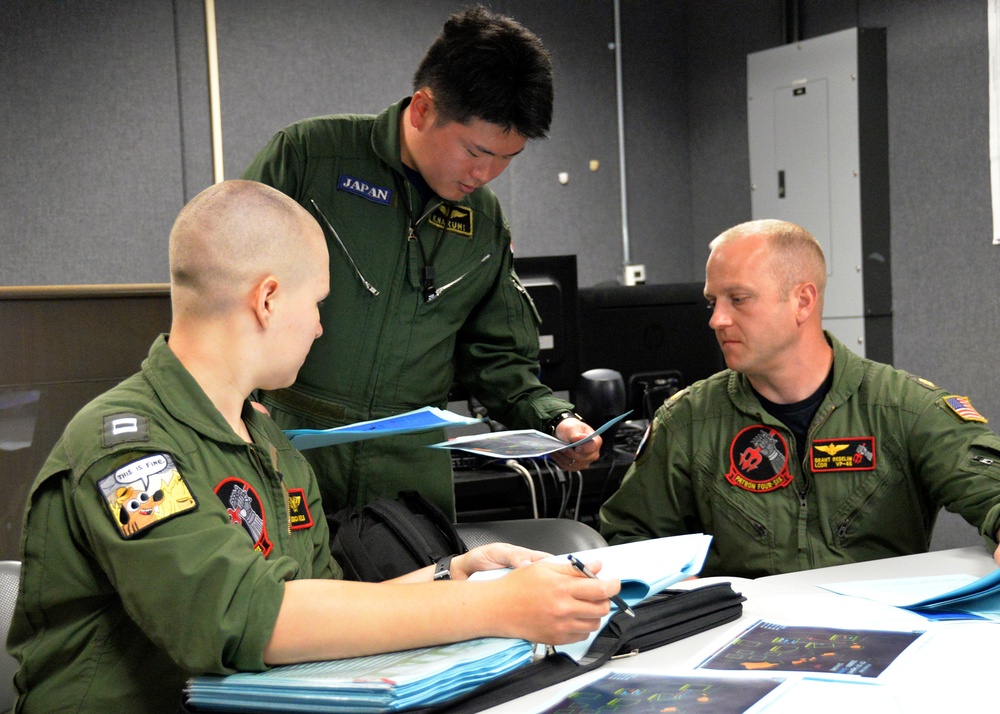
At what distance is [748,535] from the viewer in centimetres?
176

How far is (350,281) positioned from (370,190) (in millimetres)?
168

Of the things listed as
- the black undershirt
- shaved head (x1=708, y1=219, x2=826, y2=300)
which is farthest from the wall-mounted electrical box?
the black undershirt

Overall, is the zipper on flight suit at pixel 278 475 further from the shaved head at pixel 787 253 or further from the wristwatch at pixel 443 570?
the shaved head at pixel 787 253

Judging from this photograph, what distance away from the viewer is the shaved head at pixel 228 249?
106 centimetres

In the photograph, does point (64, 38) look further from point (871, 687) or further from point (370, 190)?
point (871, 687)

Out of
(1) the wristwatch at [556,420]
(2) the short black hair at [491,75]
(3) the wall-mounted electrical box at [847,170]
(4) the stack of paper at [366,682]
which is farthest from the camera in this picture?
(3) the wall-mounted electrical box at [847,170]

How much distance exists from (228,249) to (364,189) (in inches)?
26.1

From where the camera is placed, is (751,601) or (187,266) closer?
(187,266)

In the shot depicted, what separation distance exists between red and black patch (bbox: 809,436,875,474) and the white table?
0.32 meters

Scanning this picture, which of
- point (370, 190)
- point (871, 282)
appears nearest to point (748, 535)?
point (370, 190)

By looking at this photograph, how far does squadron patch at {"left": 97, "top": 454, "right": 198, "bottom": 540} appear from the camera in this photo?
2.89 feet

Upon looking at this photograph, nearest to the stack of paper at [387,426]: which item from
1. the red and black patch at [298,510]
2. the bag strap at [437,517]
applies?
the red and black patch at [298,510]

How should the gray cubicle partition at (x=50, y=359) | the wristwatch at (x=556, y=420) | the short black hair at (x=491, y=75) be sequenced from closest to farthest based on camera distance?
the short black hair at (x=491, y=75)
the wristwatch at (x=556, y=420)
the gray cubicle partition at (x=50, y=359)

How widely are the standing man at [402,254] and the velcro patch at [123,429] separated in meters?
0.69
